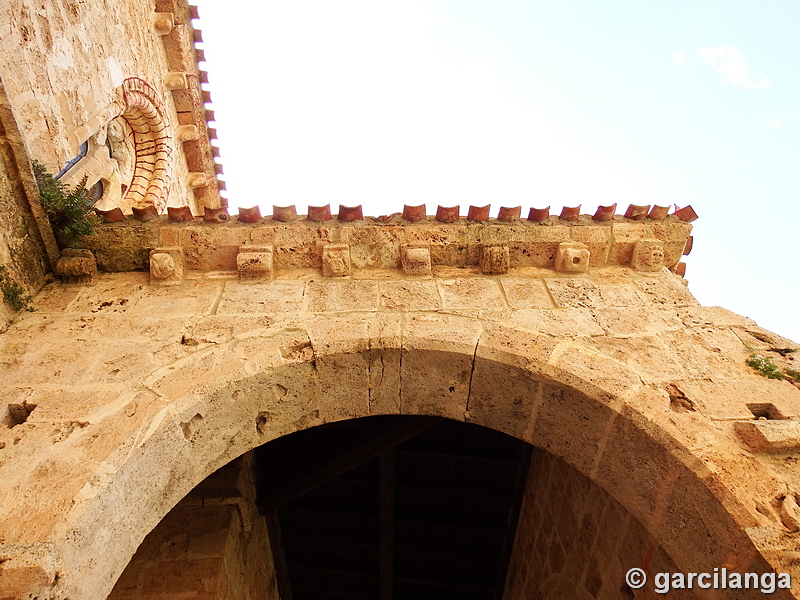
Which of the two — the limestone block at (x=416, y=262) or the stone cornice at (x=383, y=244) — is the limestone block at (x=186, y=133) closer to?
the stone cornice at (x=383, y=244)

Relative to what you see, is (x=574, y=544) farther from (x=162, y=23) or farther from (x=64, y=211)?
(x=162, y=23)

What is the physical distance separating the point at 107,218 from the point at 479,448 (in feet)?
10.3

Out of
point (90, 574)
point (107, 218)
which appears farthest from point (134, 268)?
point (90, 574)

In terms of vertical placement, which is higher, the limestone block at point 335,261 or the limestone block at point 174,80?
the limestone block at point 174,80

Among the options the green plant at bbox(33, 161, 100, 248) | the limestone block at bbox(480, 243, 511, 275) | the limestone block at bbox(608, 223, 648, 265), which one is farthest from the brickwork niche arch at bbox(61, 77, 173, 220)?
the limestone block at bbox(608, 223, 648, 265)

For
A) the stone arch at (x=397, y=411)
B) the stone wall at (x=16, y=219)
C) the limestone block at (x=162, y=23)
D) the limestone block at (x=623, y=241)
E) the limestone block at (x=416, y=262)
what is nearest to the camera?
the stone arch at (x=397, y=411)

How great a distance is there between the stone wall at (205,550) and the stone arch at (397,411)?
1.15 metres

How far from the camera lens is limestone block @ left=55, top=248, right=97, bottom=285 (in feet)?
8.79

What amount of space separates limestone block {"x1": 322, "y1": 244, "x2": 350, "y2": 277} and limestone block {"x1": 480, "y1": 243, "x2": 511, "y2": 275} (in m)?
0.83

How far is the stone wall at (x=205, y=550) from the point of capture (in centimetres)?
279

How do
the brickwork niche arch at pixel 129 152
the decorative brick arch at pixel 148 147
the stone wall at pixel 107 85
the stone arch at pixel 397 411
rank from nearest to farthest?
1. the stone arch at pixel 397 411
2. the stone wall at pixel 107 85
3. the brickwork niche arch at pixel 129 152
4. the decorative brick arch at pixel 148 147

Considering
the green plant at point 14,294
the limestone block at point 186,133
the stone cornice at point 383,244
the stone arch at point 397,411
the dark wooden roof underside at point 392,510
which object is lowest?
the dark wooden roof underside at point 392,510

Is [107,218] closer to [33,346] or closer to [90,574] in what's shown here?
[33,346]

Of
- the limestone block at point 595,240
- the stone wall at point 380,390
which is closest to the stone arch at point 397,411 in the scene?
the stone wall at point 380,390
